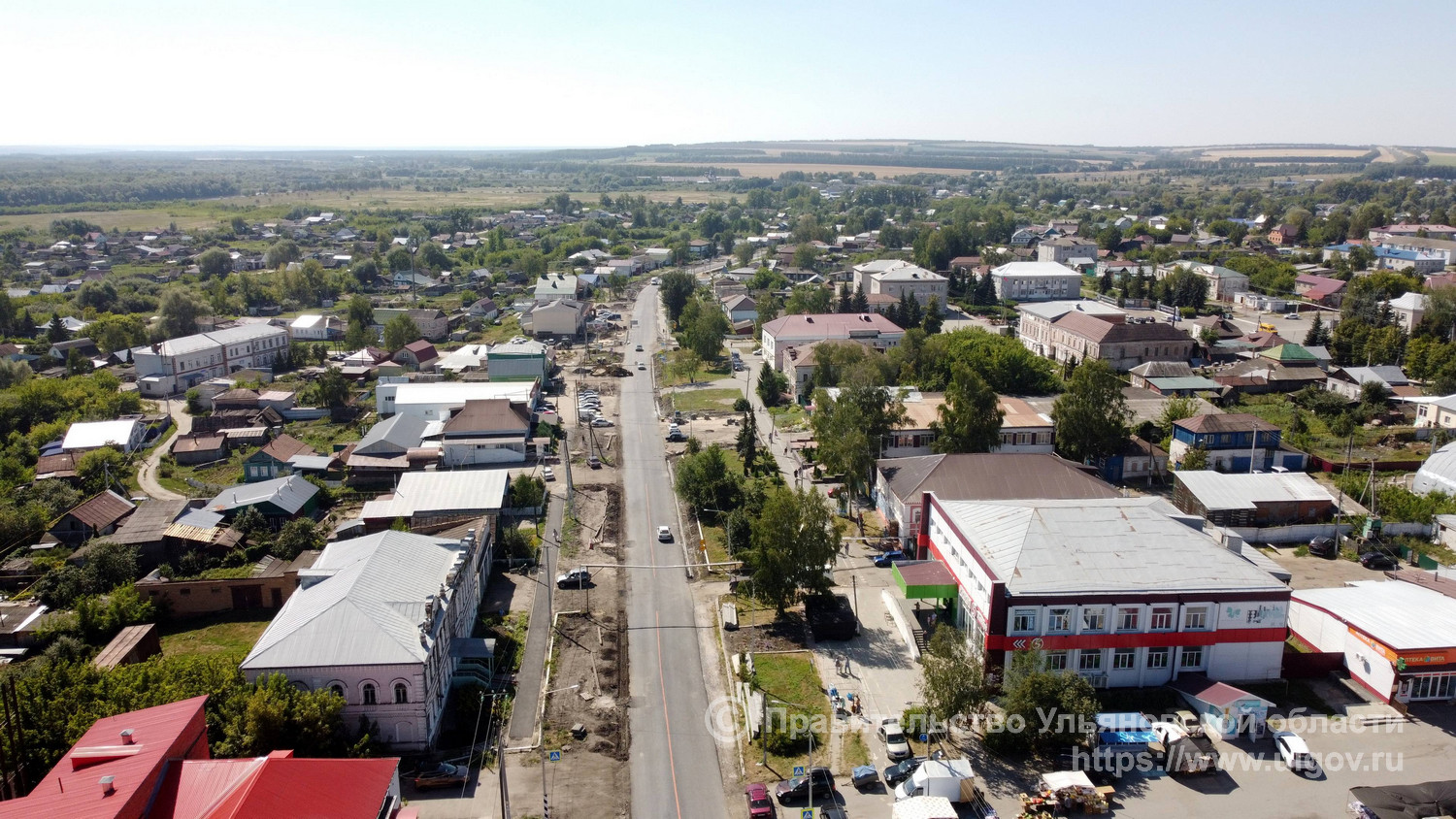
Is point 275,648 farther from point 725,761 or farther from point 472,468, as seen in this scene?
point 472,468

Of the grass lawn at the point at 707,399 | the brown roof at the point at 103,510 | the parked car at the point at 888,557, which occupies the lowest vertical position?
the parked car at the point at 888,557

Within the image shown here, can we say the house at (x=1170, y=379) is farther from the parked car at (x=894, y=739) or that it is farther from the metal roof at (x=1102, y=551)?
the parked car at (x=894, y=739)

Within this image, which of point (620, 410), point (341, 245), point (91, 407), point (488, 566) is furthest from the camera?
point (341, 245)

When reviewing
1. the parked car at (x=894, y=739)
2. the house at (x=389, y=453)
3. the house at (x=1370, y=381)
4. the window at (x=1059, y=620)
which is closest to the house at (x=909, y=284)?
the house at (x=1370, y=381)

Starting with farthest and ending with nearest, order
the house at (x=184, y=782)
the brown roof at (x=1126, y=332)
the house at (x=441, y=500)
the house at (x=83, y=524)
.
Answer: the brown roof at (x=1126, y=332)
the house at (x=83, y=524)
the house at (x=441, y=500)
the house at (x=184, y=782)

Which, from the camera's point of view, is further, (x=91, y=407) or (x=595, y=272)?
(x=595, y=272)

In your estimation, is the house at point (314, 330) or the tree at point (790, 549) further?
the house at point (314, 330)

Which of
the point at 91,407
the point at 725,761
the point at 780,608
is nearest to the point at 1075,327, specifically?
the point at 780,608
